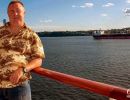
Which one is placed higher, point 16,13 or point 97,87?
point 16,13

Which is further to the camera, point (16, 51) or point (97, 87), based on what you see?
point (16, 51)

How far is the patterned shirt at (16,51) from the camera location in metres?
3.06

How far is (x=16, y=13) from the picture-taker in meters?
3.13

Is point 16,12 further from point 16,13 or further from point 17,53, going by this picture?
point 17,53

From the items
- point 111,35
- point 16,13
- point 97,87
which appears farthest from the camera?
point 111,35

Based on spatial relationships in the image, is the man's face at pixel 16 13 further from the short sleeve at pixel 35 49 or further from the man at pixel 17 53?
the short sleeve at pixel 35 49

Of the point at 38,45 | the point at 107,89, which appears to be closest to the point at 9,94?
the point at 38,45

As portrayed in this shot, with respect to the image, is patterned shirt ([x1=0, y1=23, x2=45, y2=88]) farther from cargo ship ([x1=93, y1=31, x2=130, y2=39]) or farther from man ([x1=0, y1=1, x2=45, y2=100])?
cargo ship ([x1=93, y1=31, x2=130, y2=39])

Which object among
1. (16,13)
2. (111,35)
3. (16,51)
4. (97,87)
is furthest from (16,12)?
(111,35)

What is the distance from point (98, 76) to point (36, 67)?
29.2 meters

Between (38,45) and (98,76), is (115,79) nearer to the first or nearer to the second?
(98,76)

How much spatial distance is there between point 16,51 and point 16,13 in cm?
46

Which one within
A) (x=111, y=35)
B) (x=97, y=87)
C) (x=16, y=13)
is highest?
(x=16, y=13)

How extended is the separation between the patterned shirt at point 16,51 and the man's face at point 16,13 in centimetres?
12
